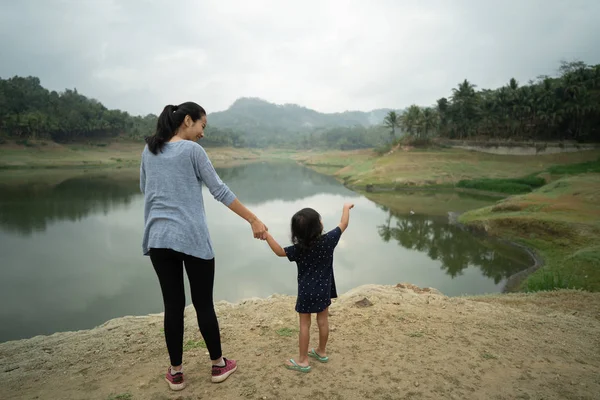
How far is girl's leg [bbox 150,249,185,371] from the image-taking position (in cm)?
236

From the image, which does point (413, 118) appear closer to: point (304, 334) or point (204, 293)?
point (304, 334)

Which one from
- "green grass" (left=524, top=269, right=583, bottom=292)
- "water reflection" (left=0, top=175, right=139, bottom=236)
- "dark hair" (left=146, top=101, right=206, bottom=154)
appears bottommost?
"water reflection" (left=0, top=175, right=139, bottom=236)

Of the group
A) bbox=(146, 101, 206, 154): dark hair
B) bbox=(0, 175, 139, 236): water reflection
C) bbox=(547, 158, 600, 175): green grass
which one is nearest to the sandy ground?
bbox=(146, 101, 206, 154): dark hair

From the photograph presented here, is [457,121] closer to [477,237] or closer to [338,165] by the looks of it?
[338,165]

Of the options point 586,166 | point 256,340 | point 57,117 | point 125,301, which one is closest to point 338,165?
point 586,166

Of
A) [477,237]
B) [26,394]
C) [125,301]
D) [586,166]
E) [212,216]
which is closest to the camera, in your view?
[26,394]

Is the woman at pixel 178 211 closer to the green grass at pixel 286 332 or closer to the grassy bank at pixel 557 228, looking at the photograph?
the green grass at pixel 286 332

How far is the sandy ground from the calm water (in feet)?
13.5

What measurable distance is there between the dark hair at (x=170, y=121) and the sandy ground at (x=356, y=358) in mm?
1857

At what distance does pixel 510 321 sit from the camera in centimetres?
433

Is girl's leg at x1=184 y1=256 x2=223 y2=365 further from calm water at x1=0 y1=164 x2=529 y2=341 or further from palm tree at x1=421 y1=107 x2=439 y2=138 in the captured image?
palm tree at x1=421 y1=107 x2=439 y2=138

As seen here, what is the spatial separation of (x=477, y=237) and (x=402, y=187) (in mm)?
17873

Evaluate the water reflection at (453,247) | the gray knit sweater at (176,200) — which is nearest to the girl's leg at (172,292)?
the gray knit sweater at (176,200)

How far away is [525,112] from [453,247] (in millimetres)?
42892
